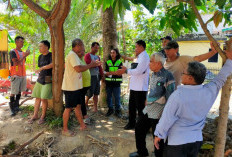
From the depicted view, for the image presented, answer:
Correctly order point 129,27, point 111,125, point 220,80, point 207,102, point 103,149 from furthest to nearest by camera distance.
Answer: point 129,27 < point 111,125 < point 103,149 < point 220,80 < point 207,102

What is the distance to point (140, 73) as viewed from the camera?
364 centimetres

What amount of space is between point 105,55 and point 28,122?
2.47 metres

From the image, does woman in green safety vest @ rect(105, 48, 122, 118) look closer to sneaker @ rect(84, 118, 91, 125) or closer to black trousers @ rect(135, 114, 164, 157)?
sneaker @ rect(84, 118, 91, 125)

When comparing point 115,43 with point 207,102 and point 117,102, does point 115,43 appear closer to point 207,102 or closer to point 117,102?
point 117,102

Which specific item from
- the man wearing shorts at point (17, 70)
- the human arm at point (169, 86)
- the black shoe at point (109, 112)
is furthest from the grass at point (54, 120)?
the human arm at point (169, 86)

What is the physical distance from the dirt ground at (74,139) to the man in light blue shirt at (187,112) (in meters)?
1.36

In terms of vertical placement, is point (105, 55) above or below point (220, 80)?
above

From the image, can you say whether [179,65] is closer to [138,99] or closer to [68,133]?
[138,99]

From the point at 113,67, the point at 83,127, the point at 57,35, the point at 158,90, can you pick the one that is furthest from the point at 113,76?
the point at 158,90

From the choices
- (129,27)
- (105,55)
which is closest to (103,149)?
(105,55)

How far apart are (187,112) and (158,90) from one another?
0.75 meters

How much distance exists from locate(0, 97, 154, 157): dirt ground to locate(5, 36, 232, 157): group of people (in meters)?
0.19

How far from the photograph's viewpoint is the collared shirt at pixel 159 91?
2.48 meters

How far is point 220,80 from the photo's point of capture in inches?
81.3
